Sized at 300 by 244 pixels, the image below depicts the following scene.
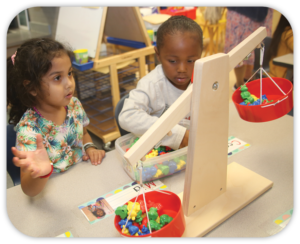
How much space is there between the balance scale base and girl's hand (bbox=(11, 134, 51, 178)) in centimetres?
40

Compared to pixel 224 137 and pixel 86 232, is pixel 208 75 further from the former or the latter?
pixel 86 232

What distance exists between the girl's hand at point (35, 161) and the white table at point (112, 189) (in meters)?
0.15

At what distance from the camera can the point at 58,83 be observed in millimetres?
942

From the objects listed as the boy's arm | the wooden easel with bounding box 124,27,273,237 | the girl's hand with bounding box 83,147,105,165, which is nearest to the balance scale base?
the wooden easel with bounding box 124,27,273,237

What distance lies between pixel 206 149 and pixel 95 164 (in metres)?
0.46

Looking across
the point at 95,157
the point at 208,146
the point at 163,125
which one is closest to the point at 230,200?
the point at 208,146

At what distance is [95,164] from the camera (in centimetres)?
97

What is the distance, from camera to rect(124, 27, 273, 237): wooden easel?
1.95 ft

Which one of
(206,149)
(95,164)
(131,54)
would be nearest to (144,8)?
(131,54)

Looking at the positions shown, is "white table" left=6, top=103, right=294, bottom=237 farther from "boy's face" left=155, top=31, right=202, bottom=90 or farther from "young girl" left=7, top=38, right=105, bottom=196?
"boy's face" left=155, top=31, right=202, bottom=90

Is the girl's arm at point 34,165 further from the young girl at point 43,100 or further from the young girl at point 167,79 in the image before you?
the young girl at point 167,79

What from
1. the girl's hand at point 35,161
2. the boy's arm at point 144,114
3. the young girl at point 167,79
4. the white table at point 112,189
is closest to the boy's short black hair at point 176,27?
the young girl at point 167,79

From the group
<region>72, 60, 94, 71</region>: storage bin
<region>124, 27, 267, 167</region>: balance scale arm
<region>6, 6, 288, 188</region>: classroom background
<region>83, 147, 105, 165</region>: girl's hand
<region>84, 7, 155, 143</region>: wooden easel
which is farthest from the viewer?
<region>6, 6, 288, 188</region>: classroom background

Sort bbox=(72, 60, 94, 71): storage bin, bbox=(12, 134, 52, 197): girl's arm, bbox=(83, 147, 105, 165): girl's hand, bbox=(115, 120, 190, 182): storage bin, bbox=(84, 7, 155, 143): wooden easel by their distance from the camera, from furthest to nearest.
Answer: bbox=(84, 7, 155, 143): wooden easel
bbox=(72, 60, 94, 71): storage bin
bbox=(83, 147, 105, 165): girl's hand
bbox=(115, 120, 190, 182): storage bin
bbox=(12, 134, 52, 197): girl's arm
